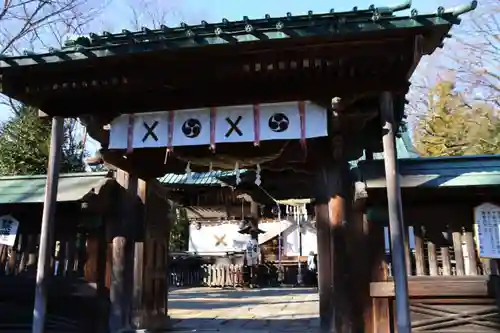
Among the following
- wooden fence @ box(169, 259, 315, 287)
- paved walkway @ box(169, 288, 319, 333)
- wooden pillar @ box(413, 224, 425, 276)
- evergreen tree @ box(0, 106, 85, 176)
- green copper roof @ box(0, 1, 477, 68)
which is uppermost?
evergreen tree @ box(0, 106, 85, 176)

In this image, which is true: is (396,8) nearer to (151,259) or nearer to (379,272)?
(379,272)

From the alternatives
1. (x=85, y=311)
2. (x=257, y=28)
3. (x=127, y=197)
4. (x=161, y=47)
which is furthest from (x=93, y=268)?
(x=257, y=28)

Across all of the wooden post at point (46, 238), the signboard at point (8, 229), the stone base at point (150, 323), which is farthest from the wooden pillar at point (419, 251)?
the signboard at point (8, 229)

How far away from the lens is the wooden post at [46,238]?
6.08m

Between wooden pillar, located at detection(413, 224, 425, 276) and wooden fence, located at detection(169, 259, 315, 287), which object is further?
Answer: wooden fence, located at detection(169, 259, 315, 287)

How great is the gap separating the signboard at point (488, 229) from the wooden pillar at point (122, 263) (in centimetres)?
515

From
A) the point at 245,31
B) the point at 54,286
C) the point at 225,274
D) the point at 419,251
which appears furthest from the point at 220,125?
the point at 225,274

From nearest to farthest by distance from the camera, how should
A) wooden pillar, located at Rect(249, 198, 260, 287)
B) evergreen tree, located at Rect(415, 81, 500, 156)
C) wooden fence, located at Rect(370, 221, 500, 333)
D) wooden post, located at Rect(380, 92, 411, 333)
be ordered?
wooden post, located at Rect(380, 92, 411, 333), wooden fence, located at Rect(370, 221, 500, 333), evergreen tree, located at Rect(415, 81, 500, 156), wooden pillar, located at Rect(249, 198, 260, 287)

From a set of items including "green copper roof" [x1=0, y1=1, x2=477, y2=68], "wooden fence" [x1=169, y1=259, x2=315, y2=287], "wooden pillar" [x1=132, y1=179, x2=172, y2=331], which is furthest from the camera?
"wooden fence" [x1=169, y1=259, x2=315, y2=287]

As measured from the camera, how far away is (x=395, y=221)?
5.41m

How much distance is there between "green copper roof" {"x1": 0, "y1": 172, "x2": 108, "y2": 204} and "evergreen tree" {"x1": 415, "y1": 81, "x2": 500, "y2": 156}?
17176 millimetres

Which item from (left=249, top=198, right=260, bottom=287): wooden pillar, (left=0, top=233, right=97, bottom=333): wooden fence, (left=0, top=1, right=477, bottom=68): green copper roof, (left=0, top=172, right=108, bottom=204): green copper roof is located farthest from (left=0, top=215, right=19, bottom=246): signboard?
(left=249, top=198, right=260, bottom=287): wooden pillar

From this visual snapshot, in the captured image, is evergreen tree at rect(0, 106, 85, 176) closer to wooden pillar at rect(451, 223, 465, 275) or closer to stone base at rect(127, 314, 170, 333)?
stone base at rect(127, 314, 170, 333)

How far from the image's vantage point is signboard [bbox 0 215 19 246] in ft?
23.5
